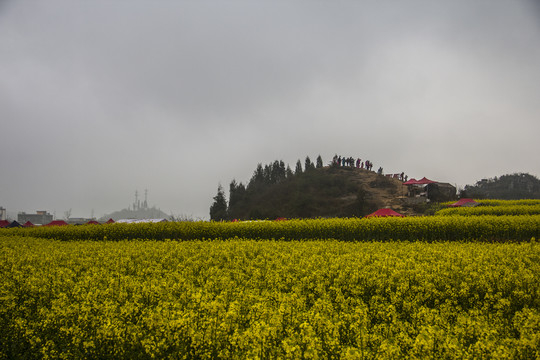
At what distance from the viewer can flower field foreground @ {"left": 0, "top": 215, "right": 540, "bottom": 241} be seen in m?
12.2

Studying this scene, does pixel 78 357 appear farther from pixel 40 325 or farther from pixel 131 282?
pixel 131 282

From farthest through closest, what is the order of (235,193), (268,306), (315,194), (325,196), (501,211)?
Result: (235,193) < (315,194) < (325,196) < (501,211) < (268,306)

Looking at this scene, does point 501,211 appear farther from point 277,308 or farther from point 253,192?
point 253,192

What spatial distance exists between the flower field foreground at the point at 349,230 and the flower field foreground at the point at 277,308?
215 inches

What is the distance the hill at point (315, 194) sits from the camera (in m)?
38.4

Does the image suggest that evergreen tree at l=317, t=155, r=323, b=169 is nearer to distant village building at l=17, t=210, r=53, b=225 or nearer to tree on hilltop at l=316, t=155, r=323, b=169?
tree on hilltop at l=316, t=155, r=323, b=169

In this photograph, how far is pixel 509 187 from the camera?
188ft

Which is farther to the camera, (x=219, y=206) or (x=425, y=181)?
(x=219, y=206)

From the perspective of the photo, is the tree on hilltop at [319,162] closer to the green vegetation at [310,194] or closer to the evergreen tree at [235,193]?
the green vegetation at [310,194]

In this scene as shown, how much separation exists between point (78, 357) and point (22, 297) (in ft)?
7.23

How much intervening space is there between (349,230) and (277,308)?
9.42 m

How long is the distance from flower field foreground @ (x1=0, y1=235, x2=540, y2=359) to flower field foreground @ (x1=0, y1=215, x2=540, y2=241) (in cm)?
545

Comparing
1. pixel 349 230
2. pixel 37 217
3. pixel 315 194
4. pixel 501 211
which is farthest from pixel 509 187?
pixel 37 217

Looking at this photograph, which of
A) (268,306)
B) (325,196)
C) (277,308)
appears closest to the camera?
(277,308)
